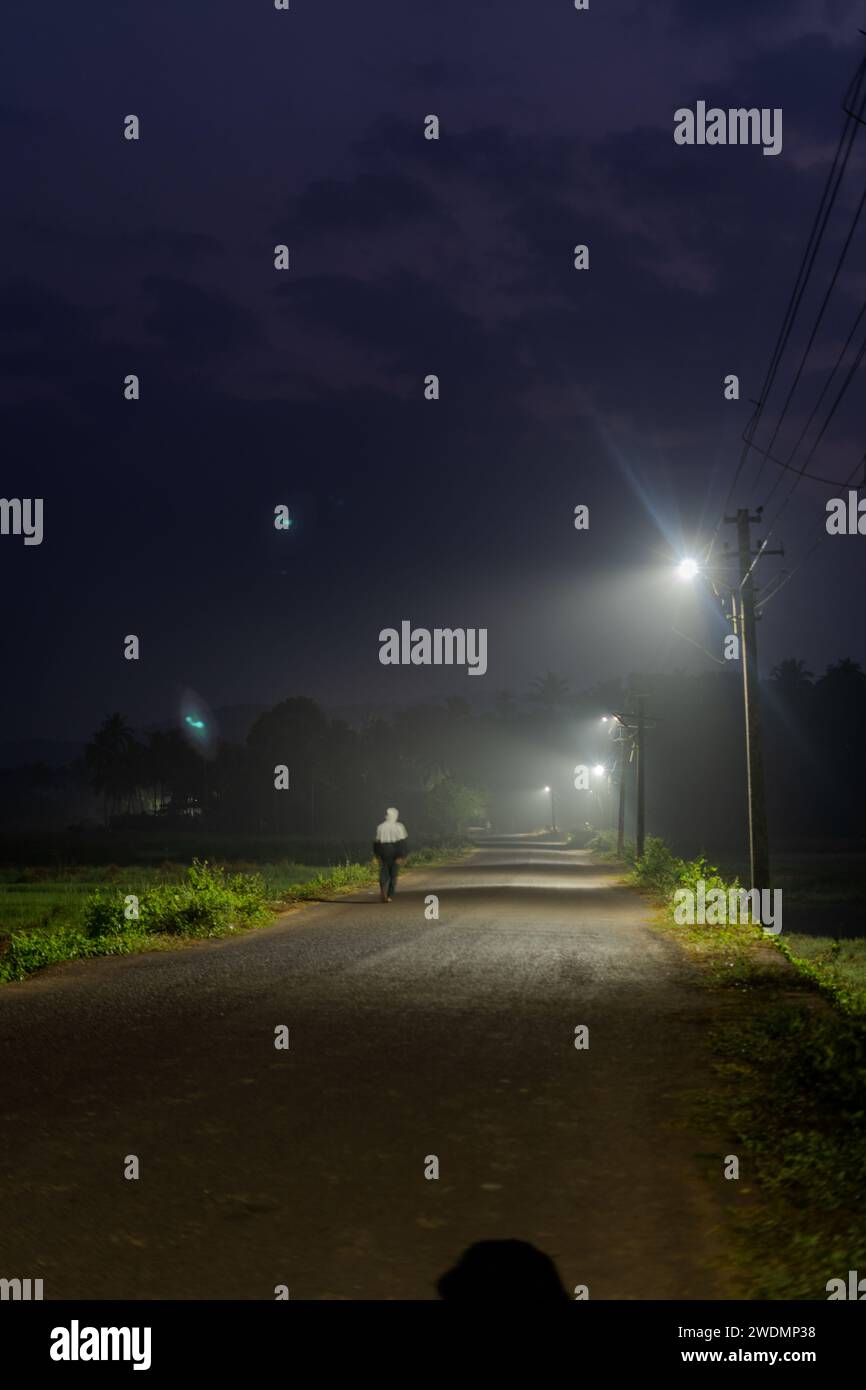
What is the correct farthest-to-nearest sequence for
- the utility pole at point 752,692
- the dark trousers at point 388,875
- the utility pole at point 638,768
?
the utility pole at point 638,768 → the dark trousers at point 388,875 → the utility pole at point 752,692

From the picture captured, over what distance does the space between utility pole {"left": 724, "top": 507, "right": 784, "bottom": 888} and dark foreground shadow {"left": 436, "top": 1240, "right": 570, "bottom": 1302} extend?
16.6 meters

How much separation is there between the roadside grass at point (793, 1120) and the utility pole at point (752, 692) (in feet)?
27.9

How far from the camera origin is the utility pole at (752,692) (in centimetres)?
2173

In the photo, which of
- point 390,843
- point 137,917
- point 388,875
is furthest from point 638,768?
point 137,917

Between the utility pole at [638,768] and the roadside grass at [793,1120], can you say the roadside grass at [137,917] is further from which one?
the utility pole at [638,768]

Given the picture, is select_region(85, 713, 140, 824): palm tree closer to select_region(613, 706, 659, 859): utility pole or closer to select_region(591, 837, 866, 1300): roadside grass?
select_region(613, 706, 659, 859): utility pole

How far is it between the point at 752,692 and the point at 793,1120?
53.6 feet

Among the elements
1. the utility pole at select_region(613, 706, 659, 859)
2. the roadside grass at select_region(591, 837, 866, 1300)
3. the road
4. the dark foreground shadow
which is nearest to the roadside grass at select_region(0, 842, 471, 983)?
the road

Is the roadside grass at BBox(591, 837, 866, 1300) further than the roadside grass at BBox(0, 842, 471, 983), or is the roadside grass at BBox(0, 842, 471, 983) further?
the roadside grass at BBox(0, 842, 471, 983)

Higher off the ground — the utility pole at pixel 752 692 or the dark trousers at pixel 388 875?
the utility pole at pixel 752 692

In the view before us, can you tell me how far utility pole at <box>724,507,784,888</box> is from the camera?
2173cm

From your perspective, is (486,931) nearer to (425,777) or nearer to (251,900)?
(251,900)

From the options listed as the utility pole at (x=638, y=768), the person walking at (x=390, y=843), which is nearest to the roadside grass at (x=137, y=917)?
the person walking at (x=390, y=843)

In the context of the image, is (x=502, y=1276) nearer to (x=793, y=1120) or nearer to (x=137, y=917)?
(x=793, y=1120)
